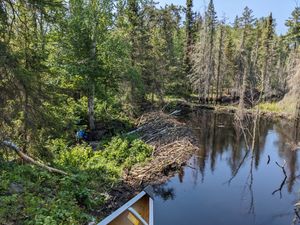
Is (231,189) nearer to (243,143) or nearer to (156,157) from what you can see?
A: (156,157)

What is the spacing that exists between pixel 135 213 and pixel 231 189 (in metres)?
8.52

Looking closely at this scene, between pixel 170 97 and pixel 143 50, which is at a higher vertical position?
pixel 143 50

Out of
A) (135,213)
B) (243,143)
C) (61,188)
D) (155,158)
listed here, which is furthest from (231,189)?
(135,213)

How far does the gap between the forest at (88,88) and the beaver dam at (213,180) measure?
3.21 ft

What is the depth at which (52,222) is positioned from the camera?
242 inches

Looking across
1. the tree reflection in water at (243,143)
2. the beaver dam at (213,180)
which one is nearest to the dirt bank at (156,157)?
the beaver dam at (213,180)

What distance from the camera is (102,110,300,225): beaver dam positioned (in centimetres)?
1057

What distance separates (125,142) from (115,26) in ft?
27.4

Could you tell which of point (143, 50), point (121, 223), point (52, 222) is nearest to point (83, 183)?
point (52, 222)

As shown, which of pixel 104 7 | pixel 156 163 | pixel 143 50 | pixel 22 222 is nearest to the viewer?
pixel 22 222

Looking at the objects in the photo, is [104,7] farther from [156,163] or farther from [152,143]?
[156,163]

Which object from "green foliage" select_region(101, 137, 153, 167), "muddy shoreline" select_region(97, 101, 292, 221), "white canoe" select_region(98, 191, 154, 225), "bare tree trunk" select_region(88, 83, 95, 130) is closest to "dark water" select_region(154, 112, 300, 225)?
"muddy shoreline" select_region(97, 101, 292, 221)

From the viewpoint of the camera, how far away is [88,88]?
1738cm

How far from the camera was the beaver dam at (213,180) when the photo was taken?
10.6 meters
